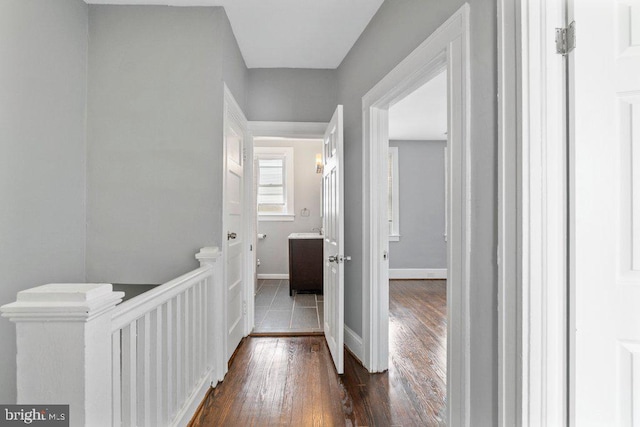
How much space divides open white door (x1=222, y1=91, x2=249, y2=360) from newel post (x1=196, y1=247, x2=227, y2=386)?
0.34 ft

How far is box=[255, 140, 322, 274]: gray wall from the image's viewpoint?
18.2 feet

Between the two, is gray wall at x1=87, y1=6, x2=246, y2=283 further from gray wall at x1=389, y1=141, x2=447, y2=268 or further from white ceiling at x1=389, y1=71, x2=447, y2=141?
gray wall at x1=389, y1=141, x2=447, y2=268

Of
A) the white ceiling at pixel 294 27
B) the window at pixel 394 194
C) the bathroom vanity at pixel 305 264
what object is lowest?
the bathroom vanity at pixel 305 264

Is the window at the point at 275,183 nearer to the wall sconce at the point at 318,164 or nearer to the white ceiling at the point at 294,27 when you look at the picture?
the wall sconce at the point at 318,164

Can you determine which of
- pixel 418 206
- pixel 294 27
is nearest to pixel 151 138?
pixel 294 27

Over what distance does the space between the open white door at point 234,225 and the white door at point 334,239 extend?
0.77 m

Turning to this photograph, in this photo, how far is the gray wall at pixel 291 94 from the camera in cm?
303

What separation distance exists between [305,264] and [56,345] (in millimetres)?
3697
